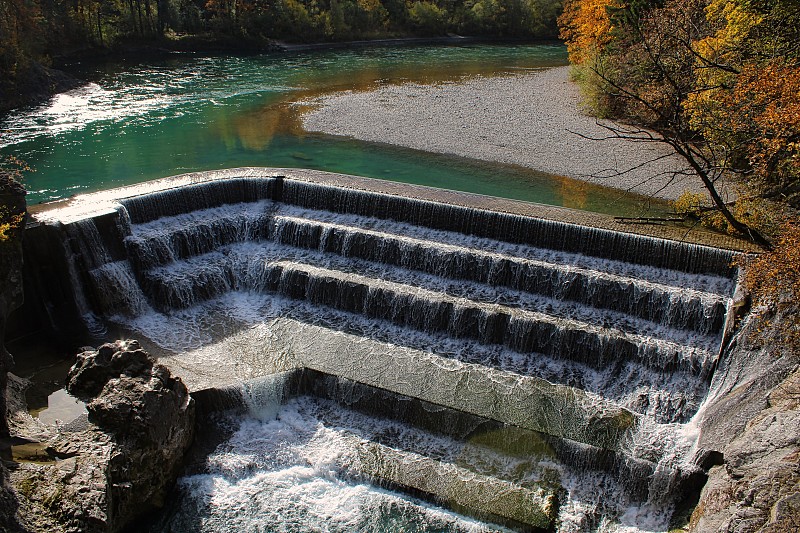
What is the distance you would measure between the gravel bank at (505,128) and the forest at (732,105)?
4.82 ft

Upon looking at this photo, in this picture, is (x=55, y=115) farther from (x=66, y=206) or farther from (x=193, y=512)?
(x=193, y=512)

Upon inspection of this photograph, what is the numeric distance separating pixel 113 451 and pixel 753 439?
9.13 metres

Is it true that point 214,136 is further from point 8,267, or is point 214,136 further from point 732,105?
point 732,105

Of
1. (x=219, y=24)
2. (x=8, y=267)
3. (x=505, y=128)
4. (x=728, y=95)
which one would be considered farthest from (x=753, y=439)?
(x=219, y=24)

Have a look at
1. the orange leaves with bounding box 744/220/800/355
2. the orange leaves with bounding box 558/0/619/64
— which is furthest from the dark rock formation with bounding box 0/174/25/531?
the orange leaves with bounding box 558/0/619/64

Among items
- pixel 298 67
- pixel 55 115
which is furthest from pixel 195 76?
pixel 55 115

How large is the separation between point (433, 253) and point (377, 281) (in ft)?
5.10

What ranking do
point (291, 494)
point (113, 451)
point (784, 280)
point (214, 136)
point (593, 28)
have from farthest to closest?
point (593, 28), point (214, 136), point (291, 494), point (784, 280), point (113, 451)

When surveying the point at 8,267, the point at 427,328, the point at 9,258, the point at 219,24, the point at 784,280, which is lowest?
the point at 427,328

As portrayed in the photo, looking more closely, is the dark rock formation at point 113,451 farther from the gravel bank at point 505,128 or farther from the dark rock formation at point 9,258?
the gravel bank at point 505,128

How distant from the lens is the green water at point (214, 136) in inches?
723

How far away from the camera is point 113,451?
880 cm

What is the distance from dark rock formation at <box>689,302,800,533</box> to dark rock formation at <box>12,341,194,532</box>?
7.89 m

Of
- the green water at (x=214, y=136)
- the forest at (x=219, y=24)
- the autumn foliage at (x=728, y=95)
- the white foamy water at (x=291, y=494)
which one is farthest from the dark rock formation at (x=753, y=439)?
the forest at (x=219, y=24)
